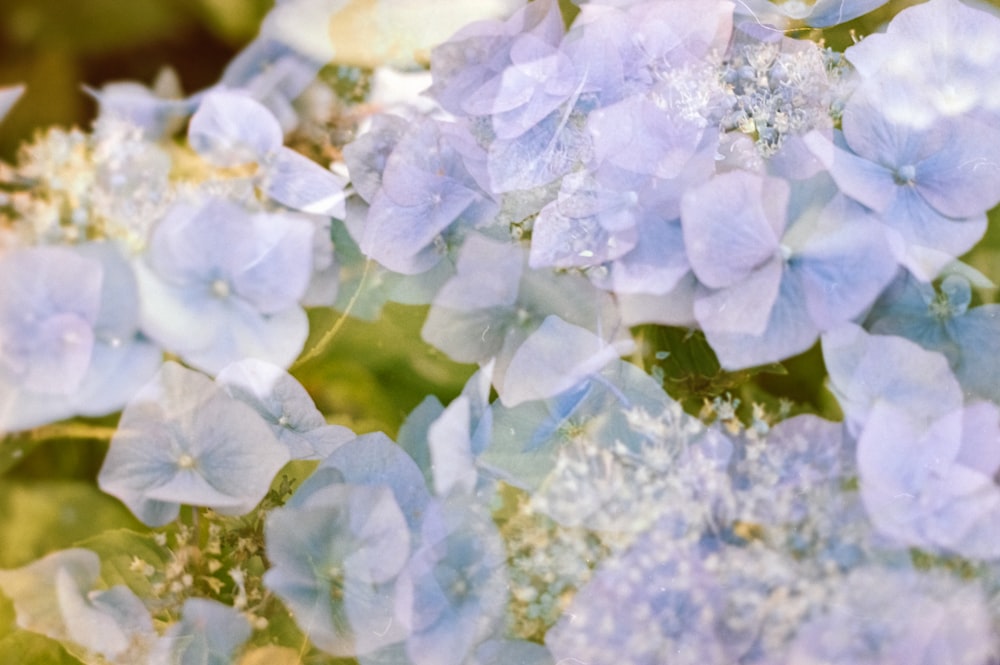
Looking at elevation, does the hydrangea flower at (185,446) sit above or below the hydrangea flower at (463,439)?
above

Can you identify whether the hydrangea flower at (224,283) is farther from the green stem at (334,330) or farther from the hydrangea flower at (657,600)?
the hydrangea flower at (657,600)

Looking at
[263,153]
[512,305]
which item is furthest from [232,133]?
[512,305]

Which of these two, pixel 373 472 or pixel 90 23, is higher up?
pixel 90 23

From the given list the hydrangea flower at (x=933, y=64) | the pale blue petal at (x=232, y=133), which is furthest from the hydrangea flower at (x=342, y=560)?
the hydrangea flower at (x=933, y=64)

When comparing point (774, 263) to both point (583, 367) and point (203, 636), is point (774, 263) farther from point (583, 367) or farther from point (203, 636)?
point (203, 636)

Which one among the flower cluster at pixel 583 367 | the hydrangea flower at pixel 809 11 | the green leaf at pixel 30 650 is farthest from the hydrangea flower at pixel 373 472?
the hydrangea flower at pixel 809 11

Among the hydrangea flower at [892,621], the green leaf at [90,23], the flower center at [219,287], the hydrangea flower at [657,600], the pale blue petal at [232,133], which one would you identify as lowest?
the hydrangea flower at [892,621]

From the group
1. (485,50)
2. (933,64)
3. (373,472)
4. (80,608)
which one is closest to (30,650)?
(80,608)

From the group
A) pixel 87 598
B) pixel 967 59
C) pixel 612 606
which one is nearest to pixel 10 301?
pixel 87 598

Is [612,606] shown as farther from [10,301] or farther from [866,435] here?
[10,301]
